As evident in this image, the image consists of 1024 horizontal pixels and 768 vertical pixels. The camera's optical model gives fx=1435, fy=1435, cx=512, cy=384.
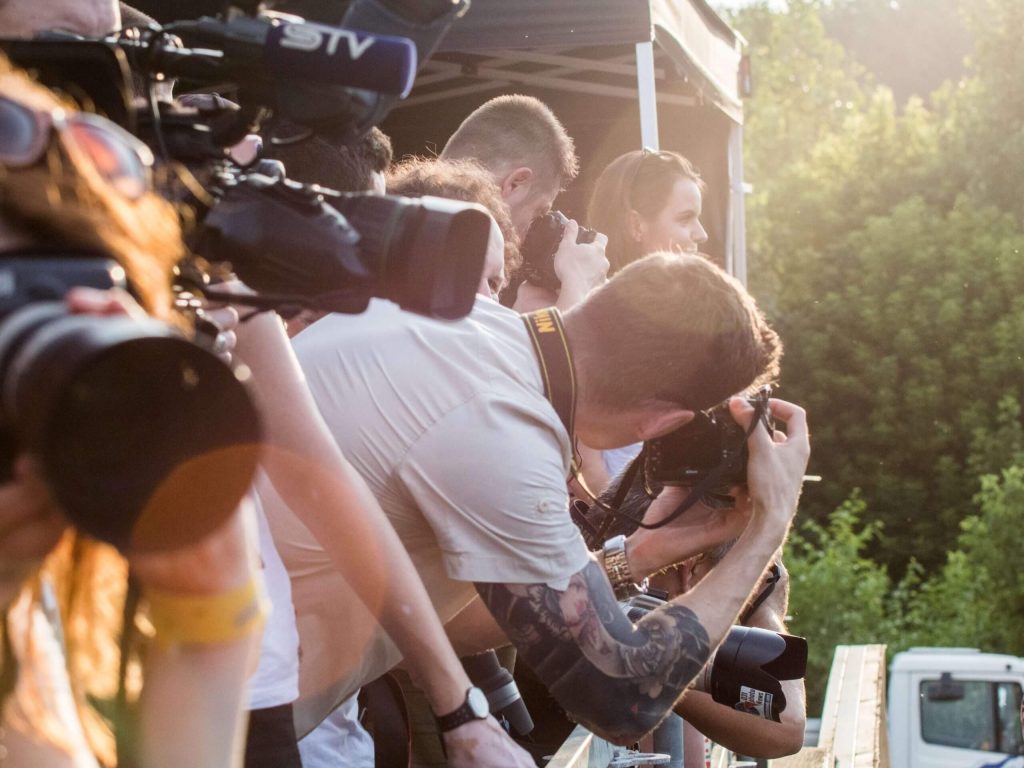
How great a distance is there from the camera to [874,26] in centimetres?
5241

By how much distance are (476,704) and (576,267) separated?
6.13 feet

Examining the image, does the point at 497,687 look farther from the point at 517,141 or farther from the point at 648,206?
the point at 648,206

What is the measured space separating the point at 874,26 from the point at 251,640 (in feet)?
179

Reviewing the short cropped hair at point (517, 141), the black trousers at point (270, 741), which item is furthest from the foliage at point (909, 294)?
the black trousers at point (270, 741)

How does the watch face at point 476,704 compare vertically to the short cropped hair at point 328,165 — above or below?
below

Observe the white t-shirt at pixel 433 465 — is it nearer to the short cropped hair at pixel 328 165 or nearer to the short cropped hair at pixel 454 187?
the short cropped hair at pixel 328 165

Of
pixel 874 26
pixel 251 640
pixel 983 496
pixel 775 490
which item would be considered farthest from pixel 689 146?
pixel 874 26

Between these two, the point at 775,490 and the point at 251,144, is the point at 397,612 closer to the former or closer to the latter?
the point at 251,144

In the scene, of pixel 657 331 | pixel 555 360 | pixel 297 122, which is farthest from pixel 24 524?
pixel 657 331

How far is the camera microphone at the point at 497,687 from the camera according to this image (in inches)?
105

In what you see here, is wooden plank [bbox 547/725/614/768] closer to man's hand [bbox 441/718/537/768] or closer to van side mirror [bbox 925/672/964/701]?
man's hand [bbox 441/718/537/768]

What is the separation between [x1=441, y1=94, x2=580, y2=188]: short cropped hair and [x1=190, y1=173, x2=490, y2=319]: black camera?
237cm

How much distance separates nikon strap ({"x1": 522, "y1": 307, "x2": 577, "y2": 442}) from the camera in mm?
2262

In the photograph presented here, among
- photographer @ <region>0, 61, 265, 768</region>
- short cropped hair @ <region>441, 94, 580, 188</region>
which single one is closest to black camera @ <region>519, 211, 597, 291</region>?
short cropped hair @ <region>441, 94, 580, 188</region>
